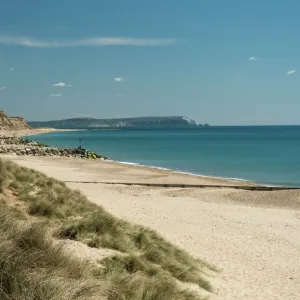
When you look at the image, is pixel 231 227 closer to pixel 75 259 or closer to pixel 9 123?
pixel 75 259

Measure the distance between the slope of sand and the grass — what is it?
115 centimetres

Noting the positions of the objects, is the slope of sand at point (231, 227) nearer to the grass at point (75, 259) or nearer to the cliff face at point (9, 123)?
the grass at point (75, 259)

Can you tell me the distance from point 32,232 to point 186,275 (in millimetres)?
3229

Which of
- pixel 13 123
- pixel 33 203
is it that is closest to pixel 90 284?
pixel 33 203

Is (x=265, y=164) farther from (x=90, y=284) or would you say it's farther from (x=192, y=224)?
(x=90, y=284)

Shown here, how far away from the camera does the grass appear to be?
485cm

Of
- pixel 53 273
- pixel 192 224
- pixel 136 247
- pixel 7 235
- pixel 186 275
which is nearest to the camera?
pixel 53 273

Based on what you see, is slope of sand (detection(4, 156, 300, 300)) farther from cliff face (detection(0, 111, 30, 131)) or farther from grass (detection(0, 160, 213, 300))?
cliff face (detection(0, 111, 30, 131))

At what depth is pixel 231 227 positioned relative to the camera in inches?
632

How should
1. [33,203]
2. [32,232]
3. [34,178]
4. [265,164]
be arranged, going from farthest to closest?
[265,164], [34,178], [33,203], [32,232]

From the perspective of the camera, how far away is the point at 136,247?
30.5 ft

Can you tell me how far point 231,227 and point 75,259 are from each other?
10.5 m

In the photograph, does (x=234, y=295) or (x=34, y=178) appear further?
(x=34, y=178)

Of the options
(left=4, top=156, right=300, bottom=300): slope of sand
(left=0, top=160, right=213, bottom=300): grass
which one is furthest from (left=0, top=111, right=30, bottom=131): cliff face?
(left=0, top=160, right=213, bottom=300): grass
